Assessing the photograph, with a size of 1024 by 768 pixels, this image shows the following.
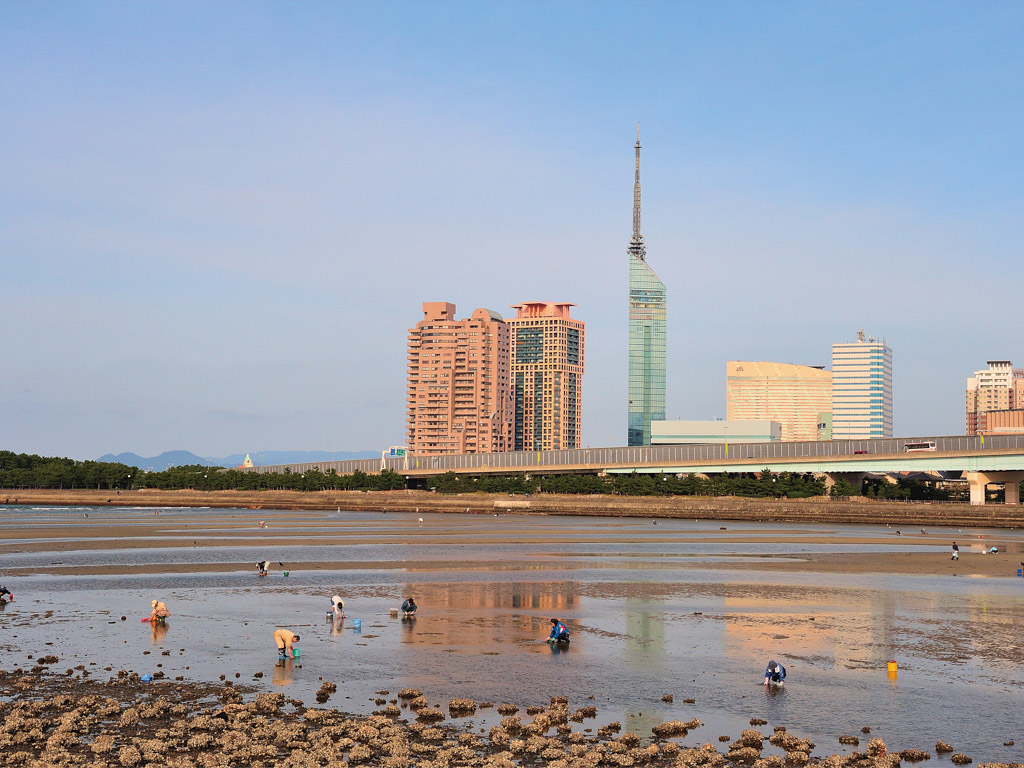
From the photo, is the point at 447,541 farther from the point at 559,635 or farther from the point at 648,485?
the point at 648,485

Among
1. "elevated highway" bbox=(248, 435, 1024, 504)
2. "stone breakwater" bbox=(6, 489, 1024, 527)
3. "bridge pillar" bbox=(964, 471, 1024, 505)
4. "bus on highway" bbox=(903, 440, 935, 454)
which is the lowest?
"stone breakwater" bbox=(6, 489, 1024, 527)

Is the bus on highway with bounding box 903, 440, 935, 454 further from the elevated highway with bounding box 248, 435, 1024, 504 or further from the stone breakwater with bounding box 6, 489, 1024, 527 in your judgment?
the stone breakwater with bounding box 6, 489, 1024, 527

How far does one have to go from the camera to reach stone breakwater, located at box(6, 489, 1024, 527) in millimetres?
122062

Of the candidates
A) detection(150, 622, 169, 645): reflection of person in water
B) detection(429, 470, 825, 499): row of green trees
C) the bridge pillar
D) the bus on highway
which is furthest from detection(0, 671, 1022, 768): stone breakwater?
detection(429, 470, 825, 499): row of green trees

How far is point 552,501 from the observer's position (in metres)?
156

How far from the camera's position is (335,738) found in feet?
74.5

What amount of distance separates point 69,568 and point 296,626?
2879 centimetres

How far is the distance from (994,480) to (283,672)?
131 m

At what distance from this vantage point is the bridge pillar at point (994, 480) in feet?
440

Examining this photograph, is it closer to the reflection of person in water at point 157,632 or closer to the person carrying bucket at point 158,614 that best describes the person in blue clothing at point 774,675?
the reflection of person in water at point 157,632

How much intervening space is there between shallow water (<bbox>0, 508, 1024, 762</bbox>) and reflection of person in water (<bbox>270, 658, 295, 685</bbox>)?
125 mm

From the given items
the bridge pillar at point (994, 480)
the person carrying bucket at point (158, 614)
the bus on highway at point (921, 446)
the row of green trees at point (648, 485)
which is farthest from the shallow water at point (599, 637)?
the bridge pillar at point (994, 480)

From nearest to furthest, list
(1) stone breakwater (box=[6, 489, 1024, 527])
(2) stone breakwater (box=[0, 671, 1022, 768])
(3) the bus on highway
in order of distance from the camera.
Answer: (2) stone breakwater (box=[0, 671, 1022, 768]) < (1) stone breakwater (box=[6, 489, 1024, 527]) < (3) the bus on highway

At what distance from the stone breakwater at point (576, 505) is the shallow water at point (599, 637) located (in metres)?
67.2
